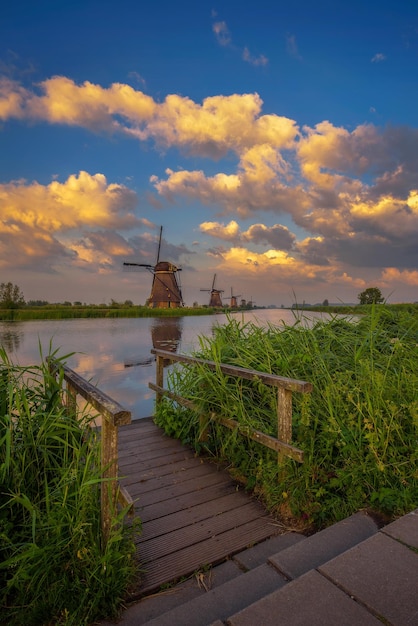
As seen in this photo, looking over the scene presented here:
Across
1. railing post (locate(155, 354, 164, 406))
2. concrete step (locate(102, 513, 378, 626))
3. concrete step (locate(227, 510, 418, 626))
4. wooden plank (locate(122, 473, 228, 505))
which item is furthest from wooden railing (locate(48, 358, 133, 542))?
railing post (locate(155, 354, 164, 406))

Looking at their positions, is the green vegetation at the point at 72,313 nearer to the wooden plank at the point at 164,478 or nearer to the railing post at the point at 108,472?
the wooden plank at the point at 164,478

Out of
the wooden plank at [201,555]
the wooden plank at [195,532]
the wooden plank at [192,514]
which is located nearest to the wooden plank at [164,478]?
the wooden plank at [192,514]

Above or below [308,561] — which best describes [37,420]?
above

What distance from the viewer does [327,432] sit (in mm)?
3092

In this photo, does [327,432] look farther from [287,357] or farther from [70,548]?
[70,548]

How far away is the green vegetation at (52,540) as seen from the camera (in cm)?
185

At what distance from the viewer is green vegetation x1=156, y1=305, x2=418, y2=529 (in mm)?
2703

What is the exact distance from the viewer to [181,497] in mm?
3191

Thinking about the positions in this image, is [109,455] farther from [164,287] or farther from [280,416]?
[164,287]

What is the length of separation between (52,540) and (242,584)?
105 centimetres

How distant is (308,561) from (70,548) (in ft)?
4.25

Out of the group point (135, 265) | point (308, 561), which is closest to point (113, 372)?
point (308, 561)

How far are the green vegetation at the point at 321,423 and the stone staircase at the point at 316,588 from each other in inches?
16.5

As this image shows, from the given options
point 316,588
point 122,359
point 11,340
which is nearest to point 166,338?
point 122,359
